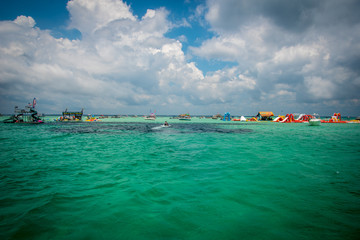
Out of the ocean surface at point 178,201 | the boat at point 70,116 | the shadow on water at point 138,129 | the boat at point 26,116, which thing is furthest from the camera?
the boat at point 70,116

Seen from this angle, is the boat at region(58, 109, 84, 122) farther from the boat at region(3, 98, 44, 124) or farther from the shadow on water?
the shadow on water

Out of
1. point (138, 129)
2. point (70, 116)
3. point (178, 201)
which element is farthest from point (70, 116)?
point (178, 201)

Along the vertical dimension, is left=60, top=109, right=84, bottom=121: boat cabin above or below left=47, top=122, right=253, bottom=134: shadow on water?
above

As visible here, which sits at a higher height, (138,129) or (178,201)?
(178,201)

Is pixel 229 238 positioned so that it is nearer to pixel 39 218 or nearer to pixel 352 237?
pixel 352 237

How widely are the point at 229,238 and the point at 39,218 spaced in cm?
509

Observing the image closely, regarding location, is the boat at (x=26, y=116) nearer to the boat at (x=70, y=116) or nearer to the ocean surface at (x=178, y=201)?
the boat at (x=70, y=116)

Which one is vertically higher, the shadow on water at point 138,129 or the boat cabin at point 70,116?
the boat cabin at point 70,116

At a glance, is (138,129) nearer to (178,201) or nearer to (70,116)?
(178,201)

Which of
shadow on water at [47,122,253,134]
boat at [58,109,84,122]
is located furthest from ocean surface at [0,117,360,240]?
boat at [58,109,84,122]

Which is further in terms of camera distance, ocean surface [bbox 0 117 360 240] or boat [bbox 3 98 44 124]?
boat [bbox 3 98 44 124]

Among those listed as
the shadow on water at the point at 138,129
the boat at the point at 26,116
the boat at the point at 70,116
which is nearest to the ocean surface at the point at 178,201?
the shadow on water at the point at 138,129

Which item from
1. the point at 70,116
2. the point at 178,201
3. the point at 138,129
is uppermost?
the point at 70,116

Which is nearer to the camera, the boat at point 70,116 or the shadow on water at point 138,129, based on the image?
the shadow on water at point 138,129
